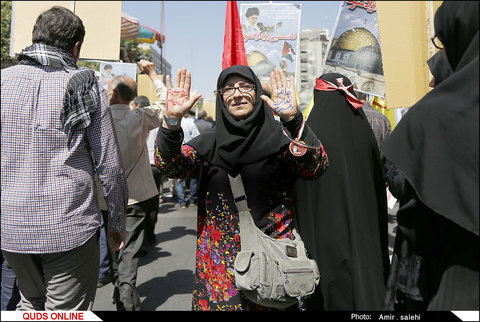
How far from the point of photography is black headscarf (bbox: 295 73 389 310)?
2828 millimetres

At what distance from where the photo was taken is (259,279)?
6.01 ft

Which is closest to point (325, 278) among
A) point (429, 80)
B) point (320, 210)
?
point (320, 210)

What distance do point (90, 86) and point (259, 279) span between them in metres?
1.28

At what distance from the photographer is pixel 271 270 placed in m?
1.86

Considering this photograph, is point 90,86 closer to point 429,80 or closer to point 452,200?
point 452,200

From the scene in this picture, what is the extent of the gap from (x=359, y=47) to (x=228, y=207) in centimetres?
271

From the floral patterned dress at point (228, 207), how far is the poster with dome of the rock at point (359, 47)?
216cm

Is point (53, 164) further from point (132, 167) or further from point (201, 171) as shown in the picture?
point (132, 167)

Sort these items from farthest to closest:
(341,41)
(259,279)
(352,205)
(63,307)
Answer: (341,41) < (352,205) < (63,307) < (259,279)

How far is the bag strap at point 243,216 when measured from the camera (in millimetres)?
1955

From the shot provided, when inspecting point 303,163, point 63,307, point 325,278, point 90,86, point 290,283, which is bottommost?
point 325,278

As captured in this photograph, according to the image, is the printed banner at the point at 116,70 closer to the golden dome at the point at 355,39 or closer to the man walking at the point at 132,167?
the man walking at the point at 132,167


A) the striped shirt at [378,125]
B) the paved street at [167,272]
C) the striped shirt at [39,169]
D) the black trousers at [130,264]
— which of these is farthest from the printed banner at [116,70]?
the striped shirt at [39,169]

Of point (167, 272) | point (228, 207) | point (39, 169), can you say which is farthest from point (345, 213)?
point (167, 272)
